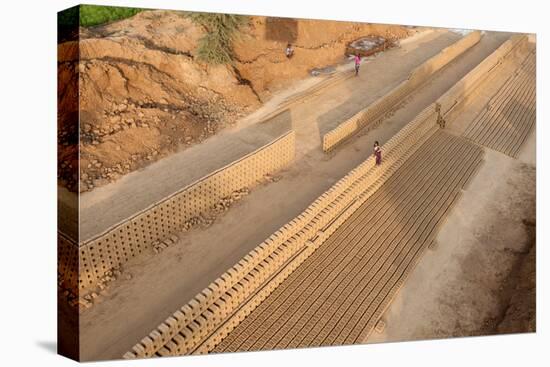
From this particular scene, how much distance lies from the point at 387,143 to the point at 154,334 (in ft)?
28.1

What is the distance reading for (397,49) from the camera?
16.4m

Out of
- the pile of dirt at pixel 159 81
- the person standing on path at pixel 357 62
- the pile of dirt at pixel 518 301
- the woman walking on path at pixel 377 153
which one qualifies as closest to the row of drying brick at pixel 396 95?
the person standing on path at pixel 357 62

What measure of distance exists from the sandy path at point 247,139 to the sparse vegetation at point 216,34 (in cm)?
200

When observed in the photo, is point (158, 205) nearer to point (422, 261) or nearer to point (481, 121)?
point (422, 261)

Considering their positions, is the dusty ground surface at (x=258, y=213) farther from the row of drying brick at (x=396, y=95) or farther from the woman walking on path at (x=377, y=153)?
the woman walking on path at (x=377, y=153)

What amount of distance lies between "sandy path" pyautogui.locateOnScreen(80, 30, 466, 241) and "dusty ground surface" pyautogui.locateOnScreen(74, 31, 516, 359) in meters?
0.04

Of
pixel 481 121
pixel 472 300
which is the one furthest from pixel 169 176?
pixel 481 121

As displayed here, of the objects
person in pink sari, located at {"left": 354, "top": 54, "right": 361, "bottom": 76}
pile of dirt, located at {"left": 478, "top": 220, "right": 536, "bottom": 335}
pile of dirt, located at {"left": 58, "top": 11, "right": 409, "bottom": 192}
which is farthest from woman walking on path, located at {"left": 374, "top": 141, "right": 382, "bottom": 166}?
pile of dirt, located at {"left": 478, "top": 220, "right": 536, "bottom": 335}

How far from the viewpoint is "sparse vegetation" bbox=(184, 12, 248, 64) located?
11.0m

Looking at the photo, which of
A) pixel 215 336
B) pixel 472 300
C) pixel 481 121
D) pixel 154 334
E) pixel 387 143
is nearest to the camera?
pixel 154 334

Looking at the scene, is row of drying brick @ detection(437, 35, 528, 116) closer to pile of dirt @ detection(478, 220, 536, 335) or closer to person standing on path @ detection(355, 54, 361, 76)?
person standing on path @ detection(355, 54, 361, 76)

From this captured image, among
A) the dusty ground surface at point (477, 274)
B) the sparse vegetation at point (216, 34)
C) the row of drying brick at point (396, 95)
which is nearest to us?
the dusty ground surface at point (477, 274)

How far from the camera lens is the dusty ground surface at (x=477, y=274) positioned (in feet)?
33.9

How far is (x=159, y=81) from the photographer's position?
11695 mm
